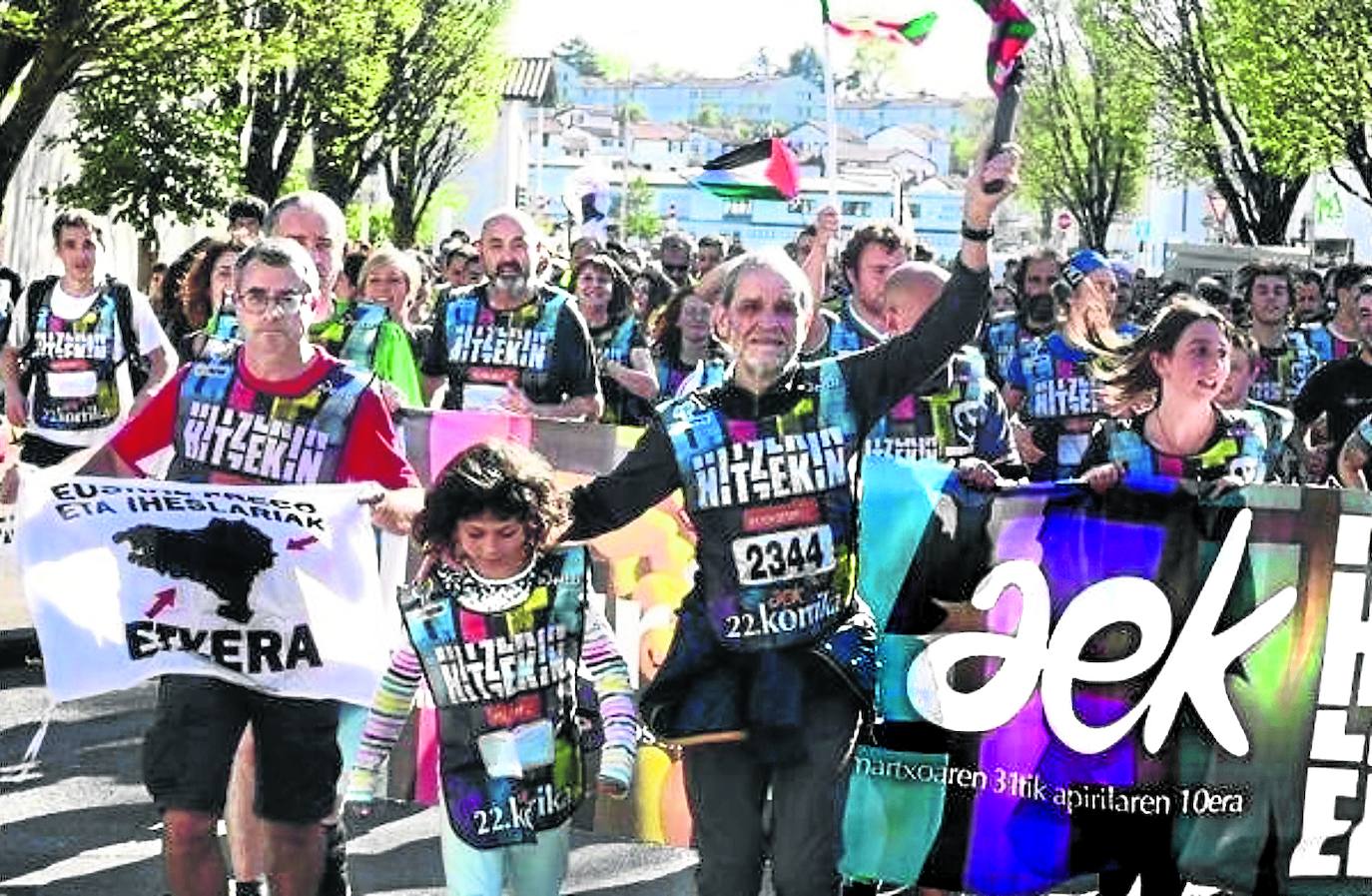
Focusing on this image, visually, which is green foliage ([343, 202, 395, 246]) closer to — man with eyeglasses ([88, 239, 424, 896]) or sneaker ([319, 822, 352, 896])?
man with eyeglasses ([88, 239, 424, 896])

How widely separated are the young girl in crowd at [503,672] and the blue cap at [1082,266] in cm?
433

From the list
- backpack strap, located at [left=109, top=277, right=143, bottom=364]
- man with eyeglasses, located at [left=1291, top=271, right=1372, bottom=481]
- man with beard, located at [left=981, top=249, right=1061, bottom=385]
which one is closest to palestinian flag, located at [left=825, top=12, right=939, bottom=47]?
man with beard, located at [left=981, top=249, right=1061, bottom=385]

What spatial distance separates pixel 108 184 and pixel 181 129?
43.0 inches

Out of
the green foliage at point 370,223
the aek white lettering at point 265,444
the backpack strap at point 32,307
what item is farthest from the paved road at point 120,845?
the green foliage at point 370,223

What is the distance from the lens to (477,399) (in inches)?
382

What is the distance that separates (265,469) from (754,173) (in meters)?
6.44

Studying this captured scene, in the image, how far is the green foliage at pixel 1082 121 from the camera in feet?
204

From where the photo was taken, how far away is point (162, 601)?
6.14m

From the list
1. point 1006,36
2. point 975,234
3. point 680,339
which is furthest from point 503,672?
point 680,339

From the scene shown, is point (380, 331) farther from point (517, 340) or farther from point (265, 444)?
point (265, 444)

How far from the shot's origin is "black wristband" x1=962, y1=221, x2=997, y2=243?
217 inches

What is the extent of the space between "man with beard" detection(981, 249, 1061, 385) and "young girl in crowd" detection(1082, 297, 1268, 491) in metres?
4.50

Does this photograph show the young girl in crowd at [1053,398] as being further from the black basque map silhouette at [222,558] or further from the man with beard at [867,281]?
the black basque map silhouette at [222,558]

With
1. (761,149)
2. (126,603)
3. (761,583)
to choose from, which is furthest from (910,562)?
(761,149)
